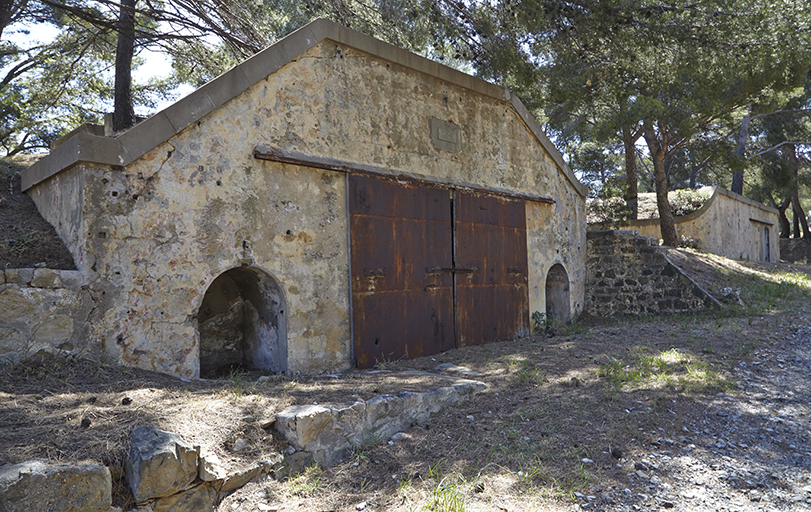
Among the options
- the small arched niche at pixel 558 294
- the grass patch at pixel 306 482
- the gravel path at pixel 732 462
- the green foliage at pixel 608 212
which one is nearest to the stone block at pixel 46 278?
the grass patch at pixel 306 482

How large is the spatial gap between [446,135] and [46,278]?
5.94m

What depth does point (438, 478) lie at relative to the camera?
3561 millimetres

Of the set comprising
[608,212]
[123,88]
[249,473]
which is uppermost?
[123,88]

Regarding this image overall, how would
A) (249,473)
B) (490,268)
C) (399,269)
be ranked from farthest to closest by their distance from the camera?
(490,268), (399,269), (249,473)

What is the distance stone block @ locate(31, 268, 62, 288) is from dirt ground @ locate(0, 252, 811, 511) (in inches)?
24.4

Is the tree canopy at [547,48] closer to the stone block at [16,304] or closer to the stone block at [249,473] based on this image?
the stone block at [16,304]

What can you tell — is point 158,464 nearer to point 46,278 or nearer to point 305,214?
point 46,278

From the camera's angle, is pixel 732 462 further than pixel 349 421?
No

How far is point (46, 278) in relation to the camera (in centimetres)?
453

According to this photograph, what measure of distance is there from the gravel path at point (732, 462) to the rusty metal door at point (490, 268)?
161 inches

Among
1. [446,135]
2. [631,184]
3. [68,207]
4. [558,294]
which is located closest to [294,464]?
[68,207]

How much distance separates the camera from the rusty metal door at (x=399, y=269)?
22.7ft

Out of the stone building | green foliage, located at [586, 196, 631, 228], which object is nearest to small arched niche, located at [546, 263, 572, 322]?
the stone building

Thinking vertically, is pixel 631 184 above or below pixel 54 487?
above
